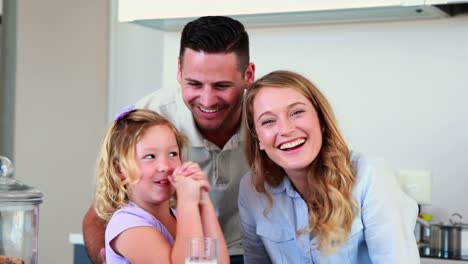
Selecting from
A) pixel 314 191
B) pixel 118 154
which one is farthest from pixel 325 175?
pixel 118 154

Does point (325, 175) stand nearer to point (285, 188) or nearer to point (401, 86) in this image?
point (285, 188)

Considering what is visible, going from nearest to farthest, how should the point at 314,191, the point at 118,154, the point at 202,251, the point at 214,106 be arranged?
1. the point at 202,251
2. the point at 314,191
3. the point at 118,154
4. the point at 214,106

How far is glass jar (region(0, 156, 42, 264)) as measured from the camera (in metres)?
1.81

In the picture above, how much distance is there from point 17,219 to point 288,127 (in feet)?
2.09

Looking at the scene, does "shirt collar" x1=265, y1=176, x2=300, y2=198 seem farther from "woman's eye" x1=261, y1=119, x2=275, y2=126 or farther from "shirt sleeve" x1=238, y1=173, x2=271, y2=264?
"woman's eye" x1=261, y1=119, x2=275, y2=126

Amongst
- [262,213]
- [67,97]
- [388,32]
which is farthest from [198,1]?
[67,97]

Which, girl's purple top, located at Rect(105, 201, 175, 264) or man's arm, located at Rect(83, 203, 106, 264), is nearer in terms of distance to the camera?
girl's purple top, located at Rect(105, 201, 175, 264)

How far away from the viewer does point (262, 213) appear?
211cm

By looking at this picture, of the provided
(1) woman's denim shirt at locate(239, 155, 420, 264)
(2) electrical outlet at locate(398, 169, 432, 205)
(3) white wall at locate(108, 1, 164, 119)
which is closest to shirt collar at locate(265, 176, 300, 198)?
(1) woman's denim shirt at locate(239, 155, 420, 264)

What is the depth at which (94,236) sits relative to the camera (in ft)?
8.70

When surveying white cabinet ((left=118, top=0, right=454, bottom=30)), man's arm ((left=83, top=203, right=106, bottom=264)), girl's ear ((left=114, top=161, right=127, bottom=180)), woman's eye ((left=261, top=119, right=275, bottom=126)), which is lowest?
man's arm ((left=83, top=203, right=106, bottom=264))

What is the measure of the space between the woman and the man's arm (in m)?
0.68

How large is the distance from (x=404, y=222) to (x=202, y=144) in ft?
2.47

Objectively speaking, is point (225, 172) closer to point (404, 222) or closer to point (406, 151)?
point (404, 222)
